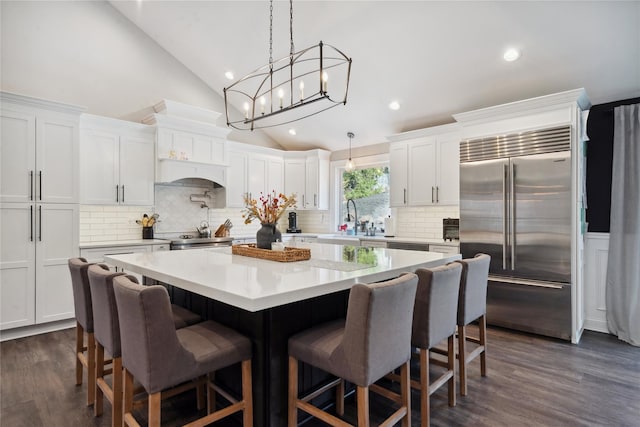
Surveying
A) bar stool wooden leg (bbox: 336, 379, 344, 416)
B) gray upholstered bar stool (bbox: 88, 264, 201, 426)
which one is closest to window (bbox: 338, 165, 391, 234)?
bar stool wooden leg (bbox: 336, 379, 344, 416)

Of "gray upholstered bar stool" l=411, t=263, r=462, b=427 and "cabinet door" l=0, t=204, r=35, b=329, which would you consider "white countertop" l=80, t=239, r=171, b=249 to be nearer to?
"cabinet door" l=0, t=204, r=35, b=329

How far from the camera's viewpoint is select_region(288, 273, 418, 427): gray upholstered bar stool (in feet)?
5.03

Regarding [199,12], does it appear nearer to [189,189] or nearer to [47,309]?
[189,189]

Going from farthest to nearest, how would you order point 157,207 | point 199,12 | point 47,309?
point 157,207 < point 199,12 < point 47,309

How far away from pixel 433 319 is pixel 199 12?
4515 mm

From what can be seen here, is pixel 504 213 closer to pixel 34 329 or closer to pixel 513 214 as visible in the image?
pixel 513 214

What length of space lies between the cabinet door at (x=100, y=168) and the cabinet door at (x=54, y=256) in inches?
16.6

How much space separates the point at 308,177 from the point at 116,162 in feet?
10.2

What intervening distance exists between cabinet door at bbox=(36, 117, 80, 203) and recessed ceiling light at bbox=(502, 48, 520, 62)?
479 centimetres

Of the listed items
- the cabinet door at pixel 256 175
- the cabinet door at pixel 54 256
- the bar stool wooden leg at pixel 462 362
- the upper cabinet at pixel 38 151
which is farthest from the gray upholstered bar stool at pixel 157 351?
the cabinet door at pixel 256 175

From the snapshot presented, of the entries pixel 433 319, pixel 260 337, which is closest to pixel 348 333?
pixel 260 337

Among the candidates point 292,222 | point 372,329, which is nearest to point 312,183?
point 292,222

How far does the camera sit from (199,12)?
440cm

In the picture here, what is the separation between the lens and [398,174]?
205 inches
